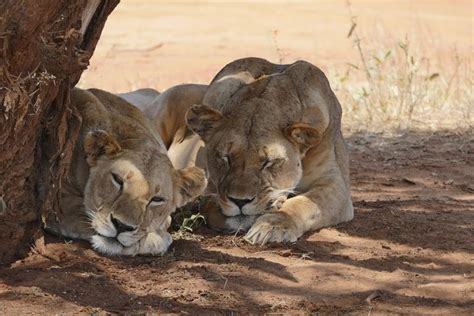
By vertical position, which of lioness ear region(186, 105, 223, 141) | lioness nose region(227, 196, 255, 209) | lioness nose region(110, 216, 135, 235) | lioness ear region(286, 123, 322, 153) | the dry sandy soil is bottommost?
the dry sandy soil

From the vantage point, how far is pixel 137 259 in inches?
227

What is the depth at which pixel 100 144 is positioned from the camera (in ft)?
19.3

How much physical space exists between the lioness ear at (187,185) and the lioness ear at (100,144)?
38 centimetres

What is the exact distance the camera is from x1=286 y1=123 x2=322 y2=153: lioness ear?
6.54m

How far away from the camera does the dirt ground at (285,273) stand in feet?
16.8

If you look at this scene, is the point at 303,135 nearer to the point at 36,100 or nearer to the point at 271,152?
the point at 271,152

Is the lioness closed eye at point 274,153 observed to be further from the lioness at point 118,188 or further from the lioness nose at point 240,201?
the lioness at point 118,188

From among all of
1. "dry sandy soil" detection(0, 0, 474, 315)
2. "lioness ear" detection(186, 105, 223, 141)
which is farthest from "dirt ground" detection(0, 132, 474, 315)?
"lioness ear" detection(186, 105, 223, 141)

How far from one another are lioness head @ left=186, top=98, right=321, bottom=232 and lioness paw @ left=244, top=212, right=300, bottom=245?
9 cm

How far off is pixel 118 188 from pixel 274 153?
1120mm

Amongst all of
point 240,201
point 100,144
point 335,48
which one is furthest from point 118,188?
point 335,48

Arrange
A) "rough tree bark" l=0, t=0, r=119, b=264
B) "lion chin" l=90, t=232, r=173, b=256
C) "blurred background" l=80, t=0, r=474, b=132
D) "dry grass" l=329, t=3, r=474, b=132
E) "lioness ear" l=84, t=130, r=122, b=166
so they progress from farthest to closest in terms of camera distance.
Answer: "blurred background" l=80, t=0, r=474, b=132
"dry grass" l=329, t=3, r=474, b=132
"lioness ear" l=84, t=130, r=122, b=166
"lion chin" l=90, t=232, r=173, b=256
"rough tree bark" l=0, t=0, r=119, b=264

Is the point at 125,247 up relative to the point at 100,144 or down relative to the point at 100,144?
down

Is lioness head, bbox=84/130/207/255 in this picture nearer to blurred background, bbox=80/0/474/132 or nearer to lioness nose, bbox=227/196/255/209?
lioness nose, bbox=227/196/255/209
